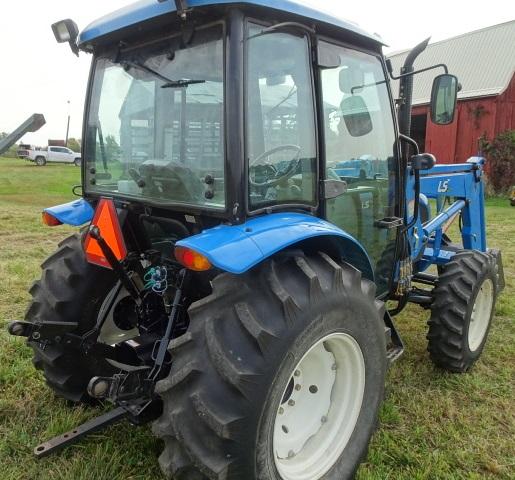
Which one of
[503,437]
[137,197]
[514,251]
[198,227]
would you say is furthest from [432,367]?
[514,251]

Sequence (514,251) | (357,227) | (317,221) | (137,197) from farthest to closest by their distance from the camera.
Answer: (514,251), (357,227), (137,197), (317,221)

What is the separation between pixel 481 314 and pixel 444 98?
1.64 m

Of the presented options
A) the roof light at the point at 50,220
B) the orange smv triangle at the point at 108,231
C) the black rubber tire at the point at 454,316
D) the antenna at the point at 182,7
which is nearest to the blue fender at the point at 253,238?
the orange smv triangle at the point at 108,231

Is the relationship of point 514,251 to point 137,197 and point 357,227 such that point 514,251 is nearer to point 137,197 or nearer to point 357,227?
point 357,227

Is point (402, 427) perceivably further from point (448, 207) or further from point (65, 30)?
point (65, 30)

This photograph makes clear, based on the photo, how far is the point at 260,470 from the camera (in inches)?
72.2

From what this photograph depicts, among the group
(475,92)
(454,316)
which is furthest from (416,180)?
(475,92)

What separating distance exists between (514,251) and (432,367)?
4.36m

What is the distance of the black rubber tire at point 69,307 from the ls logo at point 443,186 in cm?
258

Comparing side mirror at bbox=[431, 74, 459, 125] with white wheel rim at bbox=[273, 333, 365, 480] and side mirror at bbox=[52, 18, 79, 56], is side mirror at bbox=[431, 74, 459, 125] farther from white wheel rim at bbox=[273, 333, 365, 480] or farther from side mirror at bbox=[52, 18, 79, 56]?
side mirror at bbox=[52, 18, 79, 56]

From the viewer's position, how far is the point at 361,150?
2721mm

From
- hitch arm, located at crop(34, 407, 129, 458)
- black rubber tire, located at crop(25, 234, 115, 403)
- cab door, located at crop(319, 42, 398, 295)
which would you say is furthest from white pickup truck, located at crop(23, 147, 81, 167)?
hitch arm, located at crop(34, 407, 129, 458)

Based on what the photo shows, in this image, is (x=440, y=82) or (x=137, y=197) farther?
(x=440, y=82)

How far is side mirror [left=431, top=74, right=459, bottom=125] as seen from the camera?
9.43 feet
